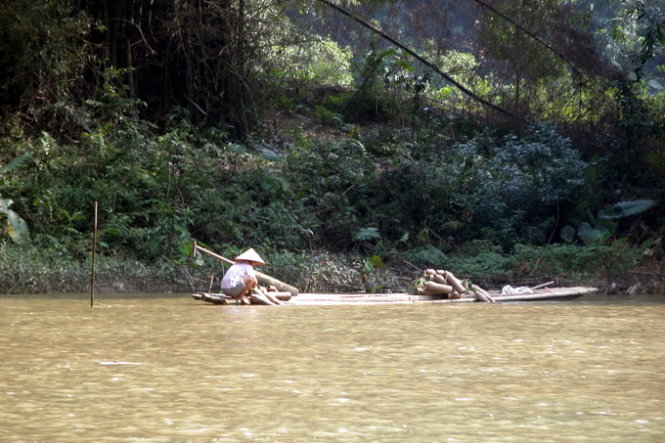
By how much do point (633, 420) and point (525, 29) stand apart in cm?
1419

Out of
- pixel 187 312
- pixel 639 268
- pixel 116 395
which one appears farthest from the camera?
pixel 639 268

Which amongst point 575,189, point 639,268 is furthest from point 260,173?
point 639,268

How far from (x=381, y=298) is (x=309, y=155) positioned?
6518 mm

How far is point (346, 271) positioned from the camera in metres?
13.0

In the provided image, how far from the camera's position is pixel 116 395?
182 inches

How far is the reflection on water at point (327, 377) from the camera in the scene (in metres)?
3.95

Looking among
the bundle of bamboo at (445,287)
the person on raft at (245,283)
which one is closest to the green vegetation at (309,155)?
the bundle of bamboo at (445,287)

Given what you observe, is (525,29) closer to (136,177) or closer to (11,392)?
(136,177)

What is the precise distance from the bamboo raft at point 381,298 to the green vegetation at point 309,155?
1931 millimetres

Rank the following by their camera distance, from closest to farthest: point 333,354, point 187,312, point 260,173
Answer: point 333,354
point 187,312
point 260,173

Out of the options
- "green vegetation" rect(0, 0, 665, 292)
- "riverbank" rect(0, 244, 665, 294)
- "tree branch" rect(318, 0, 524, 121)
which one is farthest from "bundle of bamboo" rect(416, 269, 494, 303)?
"tree branch" rect(318, 0, 524, 121)

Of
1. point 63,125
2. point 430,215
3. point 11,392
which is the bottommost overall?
point 11,392

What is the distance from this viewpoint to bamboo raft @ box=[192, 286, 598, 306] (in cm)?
1006

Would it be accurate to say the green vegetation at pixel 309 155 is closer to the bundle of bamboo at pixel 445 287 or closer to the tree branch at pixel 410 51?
the tree branch at pixel 410 51
